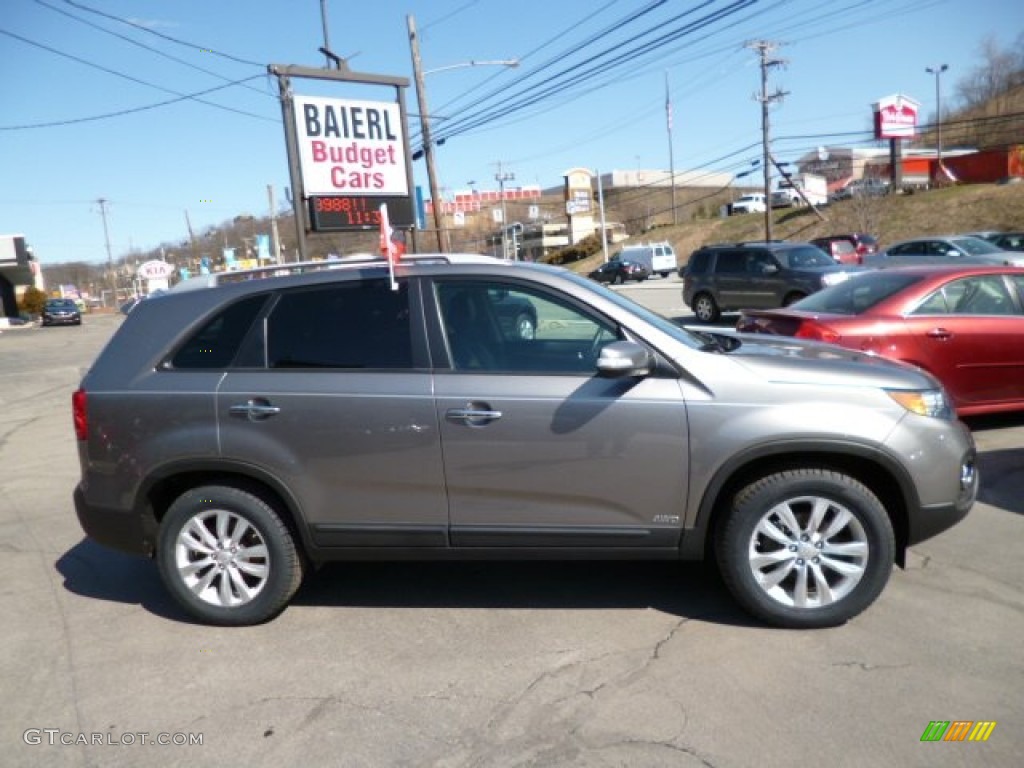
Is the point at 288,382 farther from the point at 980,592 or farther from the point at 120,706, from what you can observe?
the point at 980,592

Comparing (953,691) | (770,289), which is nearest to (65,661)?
(953,691)

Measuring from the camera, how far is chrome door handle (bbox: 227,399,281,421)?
383cm

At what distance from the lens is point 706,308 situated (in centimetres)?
1875

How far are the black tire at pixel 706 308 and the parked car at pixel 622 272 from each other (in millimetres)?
27968

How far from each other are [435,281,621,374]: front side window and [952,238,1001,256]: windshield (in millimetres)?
19570

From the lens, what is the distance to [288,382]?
12.7ft

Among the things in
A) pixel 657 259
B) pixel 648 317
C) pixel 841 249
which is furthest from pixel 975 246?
pixel 657 259

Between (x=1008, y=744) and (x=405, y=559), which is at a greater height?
(x=405, y=559)

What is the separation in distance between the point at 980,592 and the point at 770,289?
13645mm

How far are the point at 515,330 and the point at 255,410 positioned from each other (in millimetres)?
1314

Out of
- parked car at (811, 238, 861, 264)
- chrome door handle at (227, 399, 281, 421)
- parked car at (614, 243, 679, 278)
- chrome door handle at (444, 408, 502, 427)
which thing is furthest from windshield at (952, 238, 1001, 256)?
parked car at (614, 243, 679, 278)

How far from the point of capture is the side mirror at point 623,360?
137 inches

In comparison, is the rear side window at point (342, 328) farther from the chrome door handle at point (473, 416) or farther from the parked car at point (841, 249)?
the parked car at point (841, 249)

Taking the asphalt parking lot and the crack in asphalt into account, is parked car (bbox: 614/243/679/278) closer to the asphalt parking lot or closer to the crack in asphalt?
the asphalt parking lot
